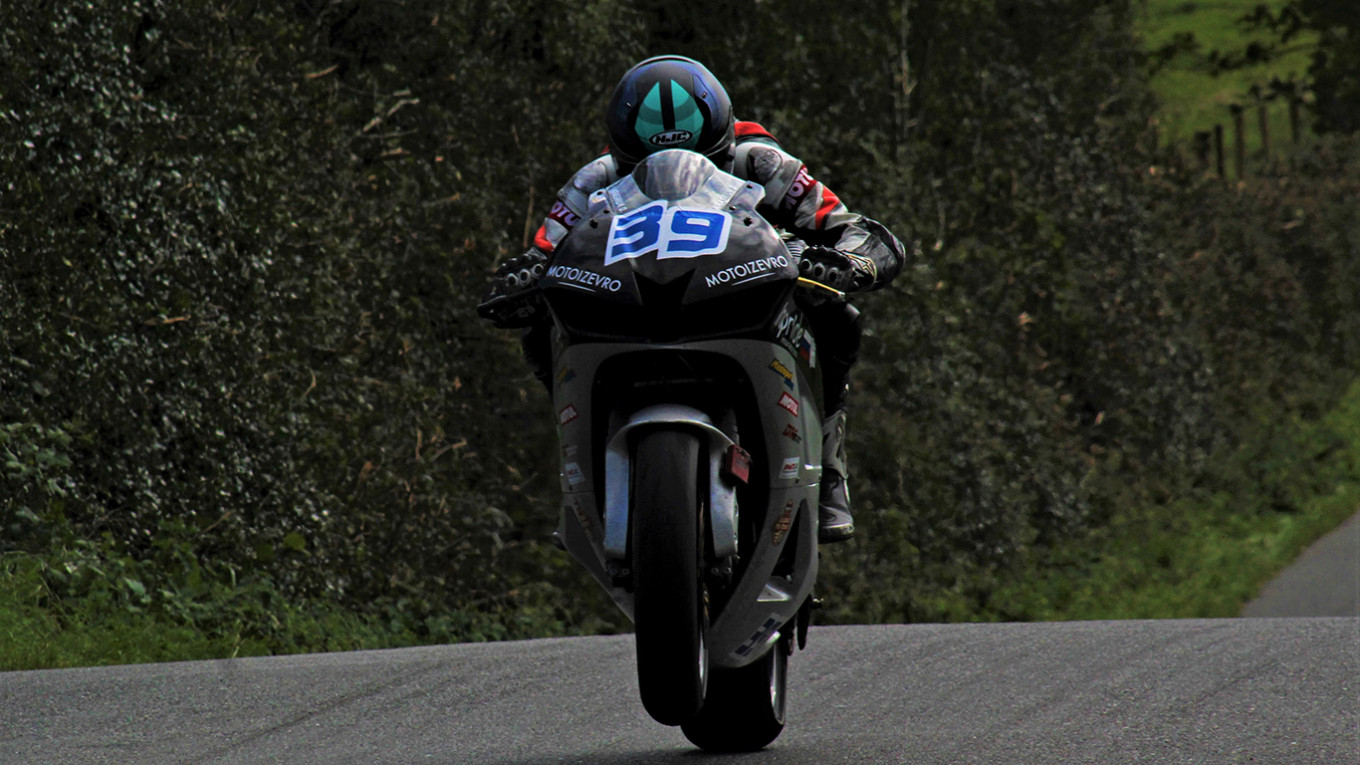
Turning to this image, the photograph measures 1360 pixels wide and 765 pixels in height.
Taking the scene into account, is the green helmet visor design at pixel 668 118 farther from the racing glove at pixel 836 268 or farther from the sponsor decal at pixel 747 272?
the sponsor decal at pixel 747 272

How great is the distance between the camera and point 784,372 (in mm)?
5047

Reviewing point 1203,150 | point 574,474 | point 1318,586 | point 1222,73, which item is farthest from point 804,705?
point 1222,73

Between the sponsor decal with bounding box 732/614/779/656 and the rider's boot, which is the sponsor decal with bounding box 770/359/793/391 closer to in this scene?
the rider's boot

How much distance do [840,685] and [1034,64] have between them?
1585 cm

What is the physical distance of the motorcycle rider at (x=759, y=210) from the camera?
17.2ft

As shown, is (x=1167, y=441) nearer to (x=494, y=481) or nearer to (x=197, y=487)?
(x=494, y=481)

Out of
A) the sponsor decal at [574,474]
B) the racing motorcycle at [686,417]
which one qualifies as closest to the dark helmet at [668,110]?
the racing motorcycle at [686,417]

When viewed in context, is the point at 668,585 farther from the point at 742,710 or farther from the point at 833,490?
the point at 833,490

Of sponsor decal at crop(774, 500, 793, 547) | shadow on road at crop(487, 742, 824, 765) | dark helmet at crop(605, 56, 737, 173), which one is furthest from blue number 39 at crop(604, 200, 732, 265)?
shadow on road at crop(487, 742, 824, 765)

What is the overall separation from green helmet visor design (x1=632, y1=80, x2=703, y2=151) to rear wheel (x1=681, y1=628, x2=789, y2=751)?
5.18ft

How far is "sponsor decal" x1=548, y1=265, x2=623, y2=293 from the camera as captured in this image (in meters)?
4.82

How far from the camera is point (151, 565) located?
34.4 feet

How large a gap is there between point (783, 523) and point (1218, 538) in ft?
59.7

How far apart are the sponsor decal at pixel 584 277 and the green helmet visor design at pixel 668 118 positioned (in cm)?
60
